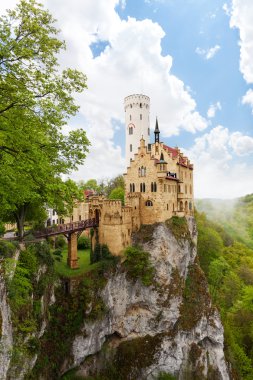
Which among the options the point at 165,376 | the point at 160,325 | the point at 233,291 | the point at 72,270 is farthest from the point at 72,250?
the point at 233,291

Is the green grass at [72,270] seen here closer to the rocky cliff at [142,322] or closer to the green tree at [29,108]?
the rocky cliff at [142,322]

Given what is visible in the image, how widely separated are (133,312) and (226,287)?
2768 centimetres

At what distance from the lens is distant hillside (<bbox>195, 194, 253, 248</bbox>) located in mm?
97325

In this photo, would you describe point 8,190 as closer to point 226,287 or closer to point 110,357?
point 110,357

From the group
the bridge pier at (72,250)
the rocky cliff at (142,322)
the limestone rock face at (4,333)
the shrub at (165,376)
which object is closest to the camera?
the limestone rock face at (4,333)

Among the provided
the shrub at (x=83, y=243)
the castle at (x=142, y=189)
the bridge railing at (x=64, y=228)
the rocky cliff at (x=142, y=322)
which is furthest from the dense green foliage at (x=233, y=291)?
the bridge railing at (x=64, y=228)

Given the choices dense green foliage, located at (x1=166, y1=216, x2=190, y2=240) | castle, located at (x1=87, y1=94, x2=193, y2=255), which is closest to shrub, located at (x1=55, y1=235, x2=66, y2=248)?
castle, located at (x1=87, y1=94, x2=193, y2=255)

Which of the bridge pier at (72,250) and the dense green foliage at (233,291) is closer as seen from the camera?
the bridge pier at (72,250)

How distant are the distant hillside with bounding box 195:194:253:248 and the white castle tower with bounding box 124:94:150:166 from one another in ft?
182

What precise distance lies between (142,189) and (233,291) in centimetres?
3061

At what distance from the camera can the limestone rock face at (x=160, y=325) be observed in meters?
33.2

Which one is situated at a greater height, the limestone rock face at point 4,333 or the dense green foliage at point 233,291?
the limestone rock face at point 4,333

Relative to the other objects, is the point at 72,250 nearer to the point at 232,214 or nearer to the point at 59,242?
the point at 59,242

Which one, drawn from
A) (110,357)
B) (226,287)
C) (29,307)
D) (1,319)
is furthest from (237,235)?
(1,319)
